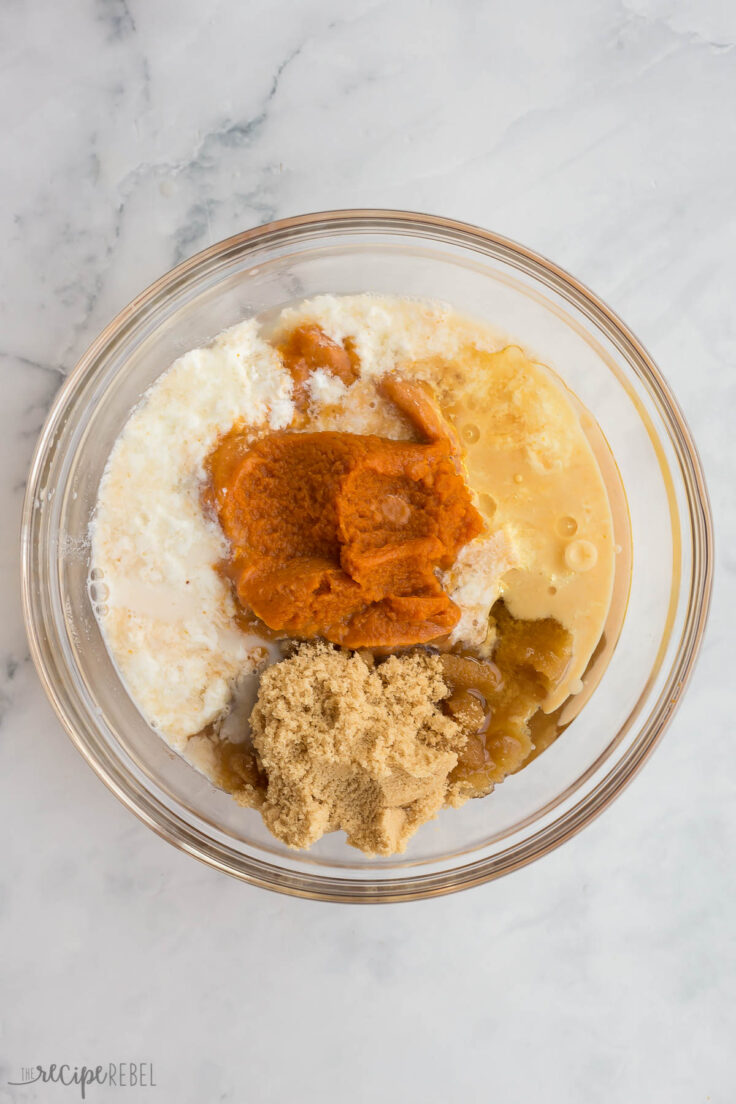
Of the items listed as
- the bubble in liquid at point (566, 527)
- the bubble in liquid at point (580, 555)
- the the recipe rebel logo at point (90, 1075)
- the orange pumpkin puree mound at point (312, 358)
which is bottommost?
the the recipe rebel logo at point (90, 1075)

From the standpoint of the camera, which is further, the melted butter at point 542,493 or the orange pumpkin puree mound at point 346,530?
the melted butter at point 542,493

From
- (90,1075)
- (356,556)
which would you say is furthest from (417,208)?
(90,1075)

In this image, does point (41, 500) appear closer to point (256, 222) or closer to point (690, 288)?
point (256, 222)

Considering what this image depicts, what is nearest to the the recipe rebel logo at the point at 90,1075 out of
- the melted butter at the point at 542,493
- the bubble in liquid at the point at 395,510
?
the melted butter at the point at 542,493

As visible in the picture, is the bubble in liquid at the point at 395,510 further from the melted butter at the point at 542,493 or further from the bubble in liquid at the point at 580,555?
the bubble in liquid at the point at 580,555

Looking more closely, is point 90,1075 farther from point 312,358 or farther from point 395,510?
point 312,358

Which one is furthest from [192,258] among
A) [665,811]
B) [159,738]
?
[665,811]

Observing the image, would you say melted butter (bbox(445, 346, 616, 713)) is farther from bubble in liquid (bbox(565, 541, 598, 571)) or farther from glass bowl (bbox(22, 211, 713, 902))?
glass bowl (bbox(22, 211, 713, 902))

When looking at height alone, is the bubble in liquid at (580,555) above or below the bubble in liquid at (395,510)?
below
